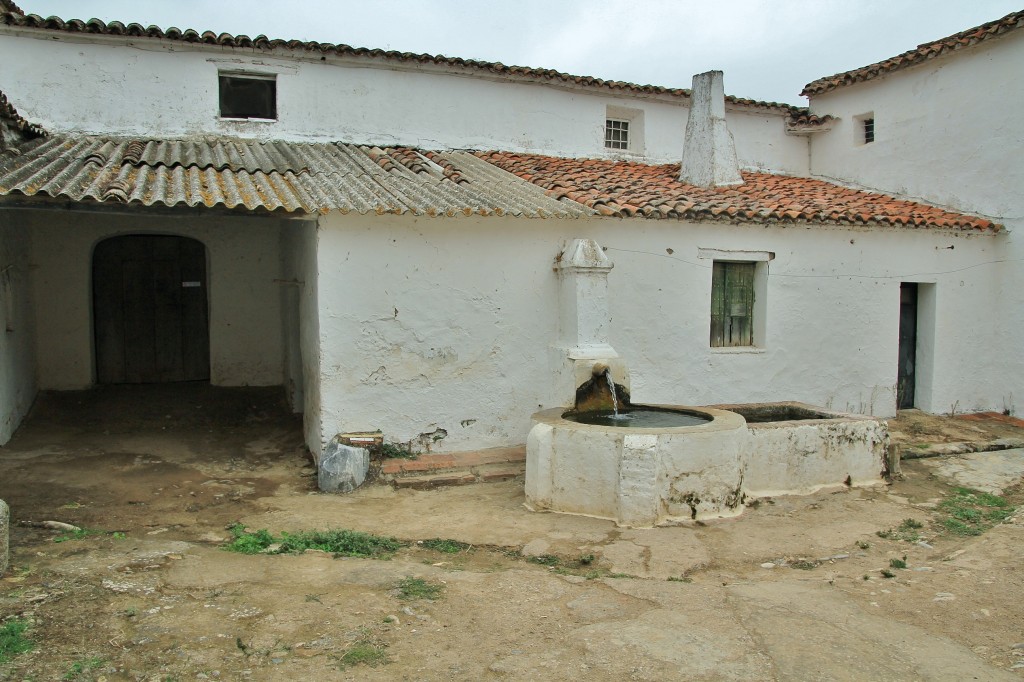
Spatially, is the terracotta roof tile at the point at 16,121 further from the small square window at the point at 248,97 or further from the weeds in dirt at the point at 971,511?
the weeds in dirt at the point at 971,511

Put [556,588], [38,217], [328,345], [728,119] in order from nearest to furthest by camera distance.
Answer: [556,588], [328,345], [38,217], [728,119]

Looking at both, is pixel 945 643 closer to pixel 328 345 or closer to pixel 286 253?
pixel 328 345

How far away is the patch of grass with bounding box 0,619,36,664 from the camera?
3686 mm

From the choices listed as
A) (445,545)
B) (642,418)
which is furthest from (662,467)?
(445,545)

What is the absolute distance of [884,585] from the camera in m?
5.27

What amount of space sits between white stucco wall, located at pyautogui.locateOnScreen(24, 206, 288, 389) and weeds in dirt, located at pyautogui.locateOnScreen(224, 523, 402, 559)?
5.63m

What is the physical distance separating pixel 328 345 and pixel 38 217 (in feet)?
18.0

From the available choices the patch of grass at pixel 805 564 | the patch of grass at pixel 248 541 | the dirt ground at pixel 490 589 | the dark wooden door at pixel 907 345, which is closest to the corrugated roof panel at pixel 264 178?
the dirt ground at pixel 490 589

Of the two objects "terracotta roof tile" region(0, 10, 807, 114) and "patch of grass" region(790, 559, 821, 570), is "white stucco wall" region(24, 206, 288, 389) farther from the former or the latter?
"patch of grass" region(790, 559, 821, 570)

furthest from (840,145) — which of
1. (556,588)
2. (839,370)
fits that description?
(556,588)

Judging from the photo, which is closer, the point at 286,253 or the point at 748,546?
the point at 748,546

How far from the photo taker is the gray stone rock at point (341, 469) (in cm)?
744

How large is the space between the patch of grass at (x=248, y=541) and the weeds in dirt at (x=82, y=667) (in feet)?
5.75

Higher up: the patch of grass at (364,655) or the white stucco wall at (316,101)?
the white stucco wall at (316,101)
